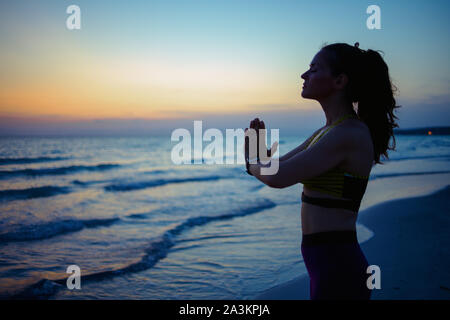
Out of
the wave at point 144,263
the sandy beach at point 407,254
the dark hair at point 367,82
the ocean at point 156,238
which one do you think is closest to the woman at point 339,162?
the dark hair at point 367,82

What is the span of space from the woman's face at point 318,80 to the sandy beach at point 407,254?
11.5 ft

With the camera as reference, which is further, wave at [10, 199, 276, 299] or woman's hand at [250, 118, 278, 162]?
wave at [10, 199, 276, 299]

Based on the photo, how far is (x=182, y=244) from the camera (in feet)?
25.5

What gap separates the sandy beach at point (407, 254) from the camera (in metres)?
4.51

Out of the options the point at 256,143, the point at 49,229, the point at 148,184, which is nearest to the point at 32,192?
the point at 148,184

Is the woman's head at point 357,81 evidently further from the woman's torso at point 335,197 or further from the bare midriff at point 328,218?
the bare midriff at point 328,218

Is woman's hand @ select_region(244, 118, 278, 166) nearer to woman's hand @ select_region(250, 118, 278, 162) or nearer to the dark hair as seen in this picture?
woman's hand @ select_region(250, 118, 278, 162)

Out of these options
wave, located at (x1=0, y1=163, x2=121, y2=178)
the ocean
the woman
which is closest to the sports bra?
the woman

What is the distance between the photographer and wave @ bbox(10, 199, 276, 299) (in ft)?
17.2

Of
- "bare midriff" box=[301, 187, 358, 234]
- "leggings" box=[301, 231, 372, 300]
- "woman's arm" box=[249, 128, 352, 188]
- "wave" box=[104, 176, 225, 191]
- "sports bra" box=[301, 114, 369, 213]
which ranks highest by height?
"woman's arm" box=[249, 128, 352, 188]

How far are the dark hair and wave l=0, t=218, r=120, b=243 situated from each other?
8.61m
